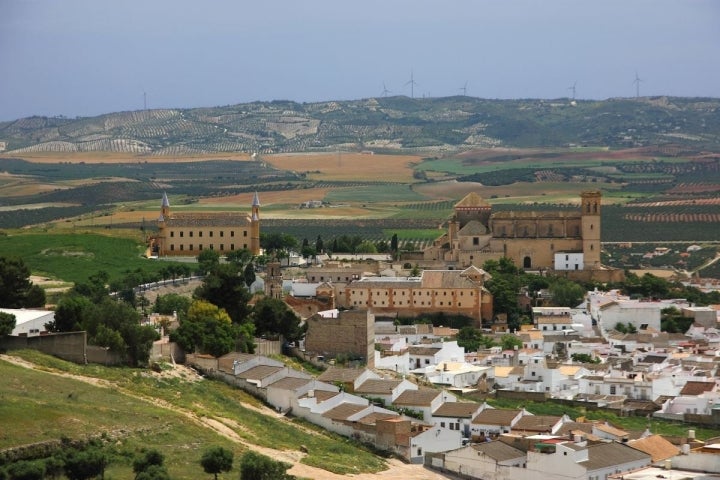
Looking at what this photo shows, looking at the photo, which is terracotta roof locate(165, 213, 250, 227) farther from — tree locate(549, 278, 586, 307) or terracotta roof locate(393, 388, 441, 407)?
terracotta roof locate(393, 388, 441, 407)

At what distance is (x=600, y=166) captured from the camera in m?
179


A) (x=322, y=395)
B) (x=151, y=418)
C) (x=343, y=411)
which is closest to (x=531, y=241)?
(x=322, y=395)

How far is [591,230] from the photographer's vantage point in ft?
254

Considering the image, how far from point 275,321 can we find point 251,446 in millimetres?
14566

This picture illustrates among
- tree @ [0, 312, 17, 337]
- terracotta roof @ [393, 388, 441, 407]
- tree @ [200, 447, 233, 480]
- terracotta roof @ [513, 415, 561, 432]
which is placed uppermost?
tree @ [0, 312, 17, 337]

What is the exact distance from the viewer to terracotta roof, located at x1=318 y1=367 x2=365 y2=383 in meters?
49.5

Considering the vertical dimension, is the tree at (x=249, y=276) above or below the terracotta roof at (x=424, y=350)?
above

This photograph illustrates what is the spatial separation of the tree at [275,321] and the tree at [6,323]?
38.9ft

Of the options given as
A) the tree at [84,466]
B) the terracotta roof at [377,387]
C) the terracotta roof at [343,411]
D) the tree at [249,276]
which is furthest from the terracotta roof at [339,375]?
the tree at [84,466]

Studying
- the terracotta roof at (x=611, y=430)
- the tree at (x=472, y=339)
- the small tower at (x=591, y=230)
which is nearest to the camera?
the terracotta roof at (x=611, y=430)

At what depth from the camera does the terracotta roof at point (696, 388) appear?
169 ft

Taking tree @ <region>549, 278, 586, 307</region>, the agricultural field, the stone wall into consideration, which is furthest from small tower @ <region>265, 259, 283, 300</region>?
the agricultural field

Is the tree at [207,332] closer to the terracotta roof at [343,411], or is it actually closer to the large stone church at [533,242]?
the terracotta roof at [343,411]

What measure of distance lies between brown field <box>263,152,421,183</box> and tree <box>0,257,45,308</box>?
384ft
